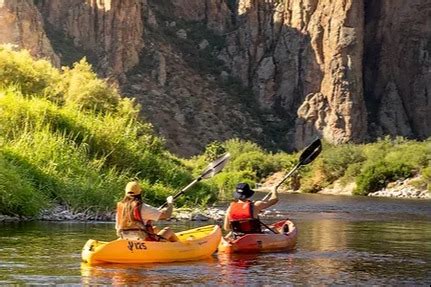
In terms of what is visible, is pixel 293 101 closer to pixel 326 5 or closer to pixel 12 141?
pixel 326 5

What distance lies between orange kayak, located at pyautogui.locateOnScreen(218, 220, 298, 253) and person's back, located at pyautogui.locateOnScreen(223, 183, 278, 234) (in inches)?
11.3

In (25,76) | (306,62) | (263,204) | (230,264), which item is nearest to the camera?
(230,264)

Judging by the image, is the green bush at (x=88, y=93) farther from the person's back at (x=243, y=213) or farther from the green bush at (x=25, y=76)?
the person's back at (x=243, y=213)

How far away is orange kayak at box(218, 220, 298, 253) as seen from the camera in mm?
20234

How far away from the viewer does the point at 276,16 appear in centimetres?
13738

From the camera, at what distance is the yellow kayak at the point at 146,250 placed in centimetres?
1741

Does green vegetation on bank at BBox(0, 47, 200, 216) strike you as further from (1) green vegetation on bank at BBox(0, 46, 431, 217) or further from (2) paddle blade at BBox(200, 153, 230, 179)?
(2) paddle blade at BBox(200, 153, 230, 179)

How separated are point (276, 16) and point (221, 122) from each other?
2395 cm

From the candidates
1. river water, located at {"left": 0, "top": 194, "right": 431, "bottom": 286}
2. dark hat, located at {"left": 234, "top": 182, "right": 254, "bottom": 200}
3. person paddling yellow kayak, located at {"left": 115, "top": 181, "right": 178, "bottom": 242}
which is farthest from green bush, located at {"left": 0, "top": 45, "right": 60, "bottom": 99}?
person paddling yellow kayak, located at {"left": 115, "top": 181, "right": 178, "bottom": 242}

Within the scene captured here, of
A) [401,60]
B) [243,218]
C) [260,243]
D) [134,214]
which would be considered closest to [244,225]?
[243,218]

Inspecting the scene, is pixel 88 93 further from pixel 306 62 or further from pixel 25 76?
pixel 306 62

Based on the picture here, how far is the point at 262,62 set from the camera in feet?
446

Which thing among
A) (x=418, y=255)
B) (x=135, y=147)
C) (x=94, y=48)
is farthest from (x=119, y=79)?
(x=418, y=255)

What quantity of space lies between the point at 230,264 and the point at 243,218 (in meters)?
1.97
